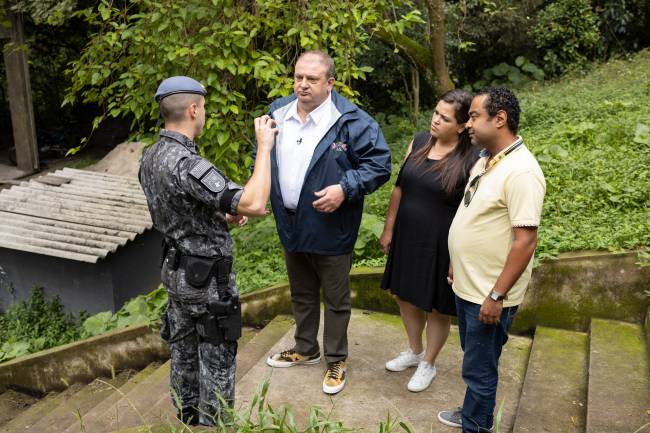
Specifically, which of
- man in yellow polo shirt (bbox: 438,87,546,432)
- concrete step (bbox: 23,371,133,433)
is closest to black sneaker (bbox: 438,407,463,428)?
man in yellow polo shirt (bbox: 438,87,546,432)

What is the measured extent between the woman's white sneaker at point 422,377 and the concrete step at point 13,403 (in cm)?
346

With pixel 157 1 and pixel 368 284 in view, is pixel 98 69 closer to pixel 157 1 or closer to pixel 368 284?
pixel 157 1

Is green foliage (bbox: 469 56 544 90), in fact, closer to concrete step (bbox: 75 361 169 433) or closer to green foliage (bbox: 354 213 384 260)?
green foliage (bbox: 354 213 384 260)

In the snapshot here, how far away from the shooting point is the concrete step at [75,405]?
15.3 ft

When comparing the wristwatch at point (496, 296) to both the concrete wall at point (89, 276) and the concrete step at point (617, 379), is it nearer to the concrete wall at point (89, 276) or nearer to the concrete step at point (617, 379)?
the concrete step at point (617, 379)

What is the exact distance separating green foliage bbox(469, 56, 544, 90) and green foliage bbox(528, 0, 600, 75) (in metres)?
0.30

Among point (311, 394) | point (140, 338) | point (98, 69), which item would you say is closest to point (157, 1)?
point (98, 69)

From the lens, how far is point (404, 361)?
3.94 m

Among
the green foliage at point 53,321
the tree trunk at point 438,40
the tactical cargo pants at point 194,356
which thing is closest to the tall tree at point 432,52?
the tree trunk at point 438,40

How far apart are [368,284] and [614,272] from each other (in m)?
1.66

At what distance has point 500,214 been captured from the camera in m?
2.86

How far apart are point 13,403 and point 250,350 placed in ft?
8.31

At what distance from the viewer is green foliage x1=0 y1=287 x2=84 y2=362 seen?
660 cm

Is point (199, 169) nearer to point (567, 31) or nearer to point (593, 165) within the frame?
point (593, 165)
